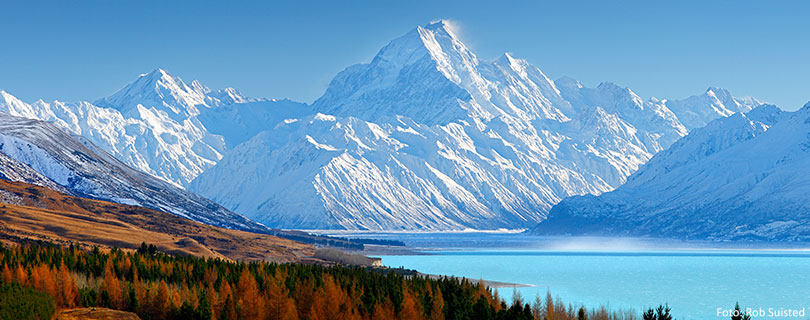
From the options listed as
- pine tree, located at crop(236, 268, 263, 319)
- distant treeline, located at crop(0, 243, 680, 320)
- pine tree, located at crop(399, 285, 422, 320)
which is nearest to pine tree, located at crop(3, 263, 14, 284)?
distant treeline, located at crop(0, 243, 680, 320)

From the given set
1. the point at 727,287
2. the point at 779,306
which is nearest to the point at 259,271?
the point at 779,306

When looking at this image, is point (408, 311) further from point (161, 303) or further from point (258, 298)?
point (161, 303)

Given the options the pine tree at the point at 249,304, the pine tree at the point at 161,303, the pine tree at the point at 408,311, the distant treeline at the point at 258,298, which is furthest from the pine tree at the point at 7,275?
the pine tree at the point at 408,311

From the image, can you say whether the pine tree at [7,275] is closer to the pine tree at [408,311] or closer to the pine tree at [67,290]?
the pine tree at [67,290]

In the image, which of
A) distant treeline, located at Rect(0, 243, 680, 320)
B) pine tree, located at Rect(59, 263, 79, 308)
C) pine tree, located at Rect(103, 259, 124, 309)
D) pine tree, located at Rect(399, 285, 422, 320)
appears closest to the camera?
distant treeline, located at Rect(0, 243, 680, 320)

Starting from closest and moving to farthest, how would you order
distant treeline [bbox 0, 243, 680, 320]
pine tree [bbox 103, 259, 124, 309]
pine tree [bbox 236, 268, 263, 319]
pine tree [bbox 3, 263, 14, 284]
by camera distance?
distant treeline [bbox 0, 243, 680, 320] < pine tree [bbox 236, 268, 263, 319] < pine tree [bbox 103, 259, 124, 309] < pine tree [bbox 3, 263, 14, 284]

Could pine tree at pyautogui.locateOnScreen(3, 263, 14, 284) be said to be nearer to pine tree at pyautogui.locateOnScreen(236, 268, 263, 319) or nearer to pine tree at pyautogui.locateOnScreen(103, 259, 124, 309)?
pine tree at pyautogui.locateOnScreen(103, 259, 124, 309)

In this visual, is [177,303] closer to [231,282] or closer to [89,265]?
[231,282]

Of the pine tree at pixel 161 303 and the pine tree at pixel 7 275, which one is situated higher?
the pine tree at pixel 7 275

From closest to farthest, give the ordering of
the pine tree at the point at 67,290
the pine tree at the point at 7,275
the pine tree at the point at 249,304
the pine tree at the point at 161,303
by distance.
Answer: the pine tree at the point at 249,304
the pine tree at the point at 161,303
the pine tree at the point at 67,290
the pine tree at the point at 7,275

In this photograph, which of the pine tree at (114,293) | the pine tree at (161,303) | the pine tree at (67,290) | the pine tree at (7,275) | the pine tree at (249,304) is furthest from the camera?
the pine tree at (7,275)

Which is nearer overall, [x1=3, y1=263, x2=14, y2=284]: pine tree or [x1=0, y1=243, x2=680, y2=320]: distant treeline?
[x1=0, y1=243, x2=680, y2=320]: distant treeline

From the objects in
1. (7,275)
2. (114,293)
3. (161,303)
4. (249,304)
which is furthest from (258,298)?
(7,275)

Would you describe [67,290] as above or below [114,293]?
below
